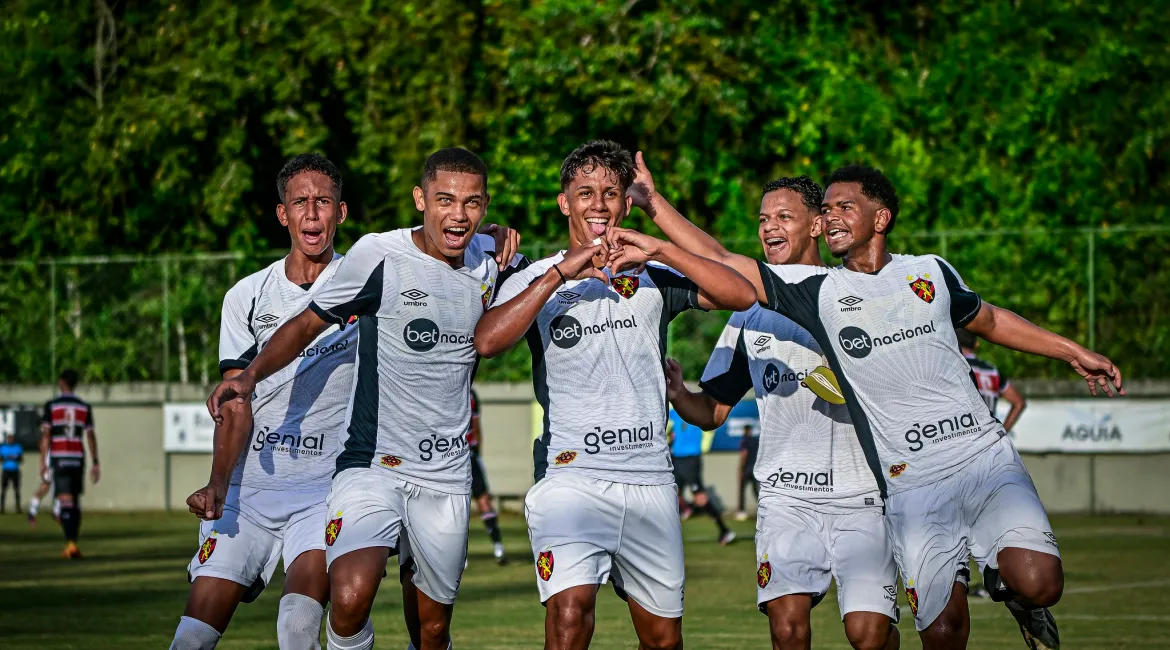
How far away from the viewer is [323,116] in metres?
31.0

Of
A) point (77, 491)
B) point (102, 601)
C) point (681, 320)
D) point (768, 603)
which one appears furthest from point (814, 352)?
point (681, 320)

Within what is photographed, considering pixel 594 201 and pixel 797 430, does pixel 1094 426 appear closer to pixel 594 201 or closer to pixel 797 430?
pixel 797 430

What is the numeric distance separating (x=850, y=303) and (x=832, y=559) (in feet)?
3.95

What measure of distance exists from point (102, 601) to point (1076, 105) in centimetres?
1999

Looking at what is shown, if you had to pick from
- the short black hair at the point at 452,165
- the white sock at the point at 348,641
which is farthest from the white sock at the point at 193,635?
the short black hair at the point at 452,165

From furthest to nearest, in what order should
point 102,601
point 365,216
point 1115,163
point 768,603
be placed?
1. point 365,216
2. point 1115,163
3. point 102,601
4. point 768,603

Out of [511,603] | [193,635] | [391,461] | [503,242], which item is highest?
[503,242]

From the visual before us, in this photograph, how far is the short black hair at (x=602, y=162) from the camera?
717 centimetres

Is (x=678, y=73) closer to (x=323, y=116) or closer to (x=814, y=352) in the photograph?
(x=323, y=116)

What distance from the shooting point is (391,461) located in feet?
23.9

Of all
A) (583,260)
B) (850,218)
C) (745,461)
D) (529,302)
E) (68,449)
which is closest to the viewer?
(583,260)

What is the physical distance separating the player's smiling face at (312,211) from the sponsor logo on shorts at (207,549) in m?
1.45

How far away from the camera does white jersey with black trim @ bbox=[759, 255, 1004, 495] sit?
293 inches

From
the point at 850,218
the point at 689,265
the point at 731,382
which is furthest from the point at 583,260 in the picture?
the point at 731,382
